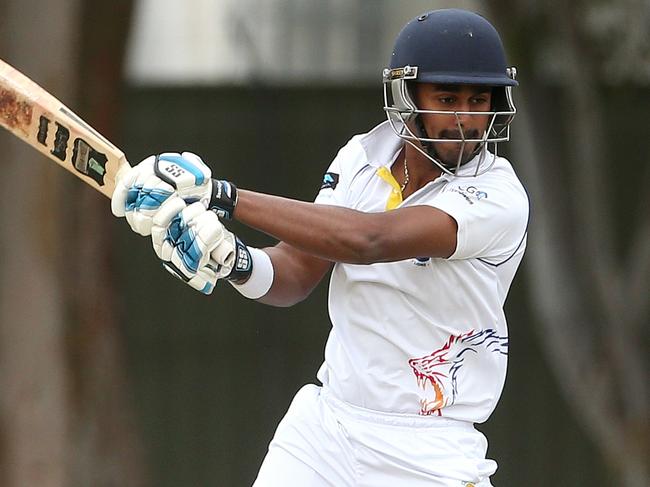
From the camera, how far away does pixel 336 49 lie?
30.8ft

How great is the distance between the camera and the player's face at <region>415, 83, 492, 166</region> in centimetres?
376

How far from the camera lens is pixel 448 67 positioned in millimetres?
3781

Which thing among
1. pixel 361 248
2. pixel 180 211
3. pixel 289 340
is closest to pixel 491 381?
pixel 361 248

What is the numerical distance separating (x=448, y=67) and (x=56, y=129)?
1030mm

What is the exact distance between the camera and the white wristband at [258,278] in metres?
3.98

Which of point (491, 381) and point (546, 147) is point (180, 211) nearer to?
point (491, 381)

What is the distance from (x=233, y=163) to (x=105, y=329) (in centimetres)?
140

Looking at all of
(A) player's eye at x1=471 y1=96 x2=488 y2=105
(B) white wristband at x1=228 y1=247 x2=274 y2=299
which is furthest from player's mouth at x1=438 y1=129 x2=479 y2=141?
(B) white wristband at x1=228 y1=247 x2=274 y2=299

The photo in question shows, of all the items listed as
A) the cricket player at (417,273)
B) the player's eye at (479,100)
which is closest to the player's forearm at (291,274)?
the cricket player at (417,273)

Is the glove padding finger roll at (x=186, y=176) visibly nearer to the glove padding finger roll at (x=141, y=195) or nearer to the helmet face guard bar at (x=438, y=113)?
the glove padding finger roll at (x=141, y=195)

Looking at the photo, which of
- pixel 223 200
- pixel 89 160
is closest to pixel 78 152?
pixel 89 160

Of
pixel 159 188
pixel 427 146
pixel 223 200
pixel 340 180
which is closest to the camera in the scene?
pixel 159 188

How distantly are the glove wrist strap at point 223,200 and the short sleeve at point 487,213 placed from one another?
520 mm

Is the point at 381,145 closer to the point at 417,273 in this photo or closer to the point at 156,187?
the point at 417,273
